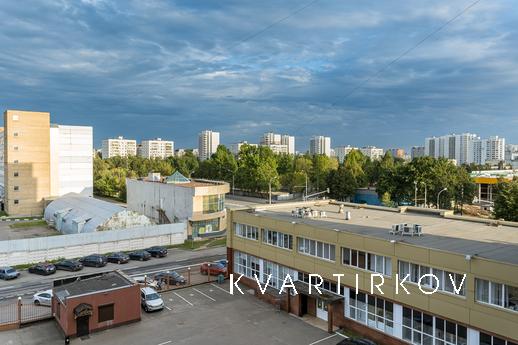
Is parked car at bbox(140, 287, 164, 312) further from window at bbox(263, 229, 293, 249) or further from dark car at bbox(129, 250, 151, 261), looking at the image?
dark car at bbox(129, 250, 151, 261)

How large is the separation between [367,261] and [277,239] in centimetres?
764

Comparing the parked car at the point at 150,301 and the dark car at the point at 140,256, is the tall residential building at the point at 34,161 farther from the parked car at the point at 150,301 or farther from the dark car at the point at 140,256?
the parked car at the point at 150,301

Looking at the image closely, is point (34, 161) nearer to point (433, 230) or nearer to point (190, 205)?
point (190, 205)

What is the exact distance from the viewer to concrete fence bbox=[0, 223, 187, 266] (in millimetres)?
38344

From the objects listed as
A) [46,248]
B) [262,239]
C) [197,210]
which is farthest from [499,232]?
[46,248]

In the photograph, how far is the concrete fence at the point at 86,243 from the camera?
3834cm

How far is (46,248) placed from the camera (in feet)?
130

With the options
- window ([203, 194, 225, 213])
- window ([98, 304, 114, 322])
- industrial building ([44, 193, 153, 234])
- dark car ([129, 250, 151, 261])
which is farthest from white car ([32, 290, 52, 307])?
window ([203, 194, 225, 213])

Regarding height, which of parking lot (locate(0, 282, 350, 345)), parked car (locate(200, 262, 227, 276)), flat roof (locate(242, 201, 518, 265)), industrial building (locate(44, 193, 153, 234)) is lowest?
parking lot (locate(0, 282, 350, 345))

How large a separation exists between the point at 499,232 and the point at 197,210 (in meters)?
34.6

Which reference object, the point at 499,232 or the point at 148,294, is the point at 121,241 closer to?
the point at 148,294

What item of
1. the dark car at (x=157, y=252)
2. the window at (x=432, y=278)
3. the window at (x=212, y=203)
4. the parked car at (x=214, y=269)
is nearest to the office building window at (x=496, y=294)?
the window at (x=432, y=278)

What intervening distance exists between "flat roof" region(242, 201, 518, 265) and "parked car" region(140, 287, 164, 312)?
10627 mm

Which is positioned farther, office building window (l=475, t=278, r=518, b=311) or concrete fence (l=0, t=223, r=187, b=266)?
concrete fence (l=0, t=223, r=187, b=266)
